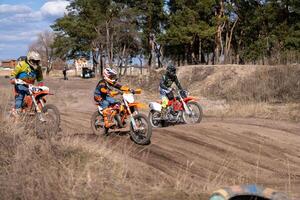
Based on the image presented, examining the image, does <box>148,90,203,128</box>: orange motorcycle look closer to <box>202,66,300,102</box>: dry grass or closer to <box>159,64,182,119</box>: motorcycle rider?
<box>159,64,182,119</box>: motorcycle rider

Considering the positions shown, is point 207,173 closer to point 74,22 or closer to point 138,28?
point 138,28

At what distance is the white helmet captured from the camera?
11.9 metres

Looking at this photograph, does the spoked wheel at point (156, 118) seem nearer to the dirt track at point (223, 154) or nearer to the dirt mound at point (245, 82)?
the dirt track at point (223, 154)

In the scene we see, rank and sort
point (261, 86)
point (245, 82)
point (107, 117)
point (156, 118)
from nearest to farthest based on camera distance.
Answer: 1. point (107, 117)
2. point (156, 118)
3. point (261, 86)
4. point (245, 82)

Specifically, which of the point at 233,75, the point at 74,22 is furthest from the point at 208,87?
the point at 74,22

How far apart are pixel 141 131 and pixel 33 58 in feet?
9.59

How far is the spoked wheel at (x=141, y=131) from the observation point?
37.6ft

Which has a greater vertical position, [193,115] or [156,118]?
[193,115]

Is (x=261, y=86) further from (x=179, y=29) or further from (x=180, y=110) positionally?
(x=179, y=29)

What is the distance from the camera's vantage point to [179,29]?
51219 mm

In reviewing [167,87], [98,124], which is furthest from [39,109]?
[167,87]

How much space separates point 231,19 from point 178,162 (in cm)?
4536

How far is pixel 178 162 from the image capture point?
34.1ft

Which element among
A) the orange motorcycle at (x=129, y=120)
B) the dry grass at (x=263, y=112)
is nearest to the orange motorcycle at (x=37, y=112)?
the orange motorcycle at (x=129, y=120)
